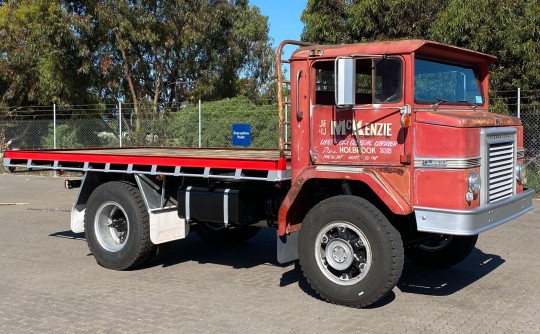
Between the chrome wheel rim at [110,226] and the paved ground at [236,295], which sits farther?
the chrome wheel rim at [110,226]

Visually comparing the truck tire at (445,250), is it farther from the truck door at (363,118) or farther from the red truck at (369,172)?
the truck door at (363,118)

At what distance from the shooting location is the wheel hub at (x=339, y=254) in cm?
574

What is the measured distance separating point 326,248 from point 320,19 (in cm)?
1241

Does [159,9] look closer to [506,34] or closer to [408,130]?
[506,34]

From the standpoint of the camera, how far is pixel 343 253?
5793 millimetres

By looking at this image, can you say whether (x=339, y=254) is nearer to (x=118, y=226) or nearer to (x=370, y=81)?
(x=370, y=81)

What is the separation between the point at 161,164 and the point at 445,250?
3.48 m

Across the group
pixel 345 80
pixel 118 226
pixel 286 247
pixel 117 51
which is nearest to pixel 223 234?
pixel 118 226

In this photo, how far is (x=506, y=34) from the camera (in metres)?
14.0

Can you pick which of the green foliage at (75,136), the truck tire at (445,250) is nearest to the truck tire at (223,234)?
the truck tire at (445,250)

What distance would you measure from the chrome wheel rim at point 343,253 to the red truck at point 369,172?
12 mm

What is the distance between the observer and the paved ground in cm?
538

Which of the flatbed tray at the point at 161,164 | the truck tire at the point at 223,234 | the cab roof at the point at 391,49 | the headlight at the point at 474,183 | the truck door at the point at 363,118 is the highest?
the cab roof at the point at 391,49

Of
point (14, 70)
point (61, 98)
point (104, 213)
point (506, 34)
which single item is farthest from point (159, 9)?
point (104, 213)
